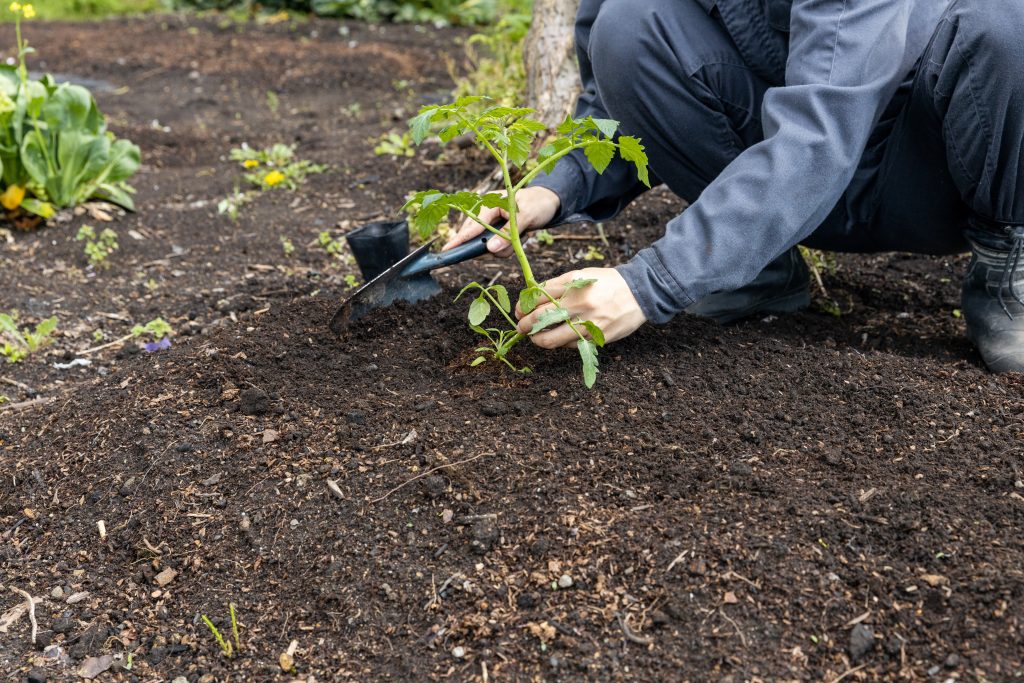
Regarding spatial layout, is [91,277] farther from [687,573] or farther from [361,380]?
[687,573]

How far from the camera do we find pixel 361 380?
6.91ft

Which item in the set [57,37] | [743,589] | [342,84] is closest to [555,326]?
[743,589]

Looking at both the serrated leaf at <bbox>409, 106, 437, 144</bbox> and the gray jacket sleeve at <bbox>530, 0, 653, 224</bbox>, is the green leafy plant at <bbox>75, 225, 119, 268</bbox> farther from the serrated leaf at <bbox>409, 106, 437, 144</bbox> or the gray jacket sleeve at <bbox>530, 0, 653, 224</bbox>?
the serrated leaf at <bbox>409, 106, 437, 144</bbox>

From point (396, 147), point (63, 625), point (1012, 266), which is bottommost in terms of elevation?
point (396, 147)

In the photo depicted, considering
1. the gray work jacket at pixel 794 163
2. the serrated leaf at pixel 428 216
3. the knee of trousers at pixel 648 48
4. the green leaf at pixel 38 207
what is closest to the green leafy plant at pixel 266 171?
the green leaf at pixel 38 207

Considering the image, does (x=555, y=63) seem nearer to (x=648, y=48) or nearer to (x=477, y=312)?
(x=648, y=48)

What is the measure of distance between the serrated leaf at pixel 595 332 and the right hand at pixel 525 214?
457mm

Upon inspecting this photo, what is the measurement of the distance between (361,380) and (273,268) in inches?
46.3

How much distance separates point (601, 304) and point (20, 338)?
1753 mm

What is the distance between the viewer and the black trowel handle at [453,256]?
6.92 feet

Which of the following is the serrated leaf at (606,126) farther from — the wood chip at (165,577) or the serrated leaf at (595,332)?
the wood chip at (165,577)

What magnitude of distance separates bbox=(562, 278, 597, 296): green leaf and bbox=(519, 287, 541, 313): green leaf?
76 mm

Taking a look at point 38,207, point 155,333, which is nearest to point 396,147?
point 38,207

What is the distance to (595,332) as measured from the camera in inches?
69.5
